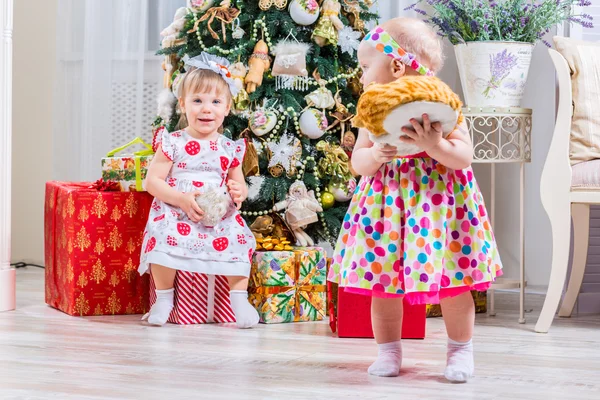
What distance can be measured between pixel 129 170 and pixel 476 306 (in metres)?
1.14

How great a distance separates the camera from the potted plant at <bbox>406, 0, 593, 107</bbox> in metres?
2.54

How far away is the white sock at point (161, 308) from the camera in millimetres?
2385

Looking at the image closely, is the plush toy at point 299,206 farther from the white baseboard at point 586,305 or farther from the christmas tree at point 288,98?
the white baseboard at point 586,305

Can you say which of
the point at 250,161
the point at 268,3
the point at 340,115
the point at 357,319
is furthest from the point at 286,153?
the point at 357,319

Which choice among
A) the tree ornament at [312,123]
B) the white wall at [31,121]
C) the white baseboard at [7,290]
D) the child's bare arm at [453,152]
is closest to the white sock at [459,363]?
the child's bare arm at [453,152]

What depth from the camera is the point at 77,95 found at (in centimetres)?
343

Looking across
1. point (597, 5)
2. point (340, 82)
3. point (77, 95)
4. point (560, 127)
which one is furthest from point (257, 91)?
point (597, 5)

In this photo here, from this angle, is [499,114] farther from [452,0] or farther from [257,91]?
[257,91]

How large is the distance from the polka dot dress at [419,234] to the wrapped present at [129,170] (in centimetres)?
107

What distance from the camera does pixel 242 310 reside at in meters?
2.38

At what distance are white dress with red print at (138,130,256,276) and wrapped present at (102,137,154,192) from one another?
15cm

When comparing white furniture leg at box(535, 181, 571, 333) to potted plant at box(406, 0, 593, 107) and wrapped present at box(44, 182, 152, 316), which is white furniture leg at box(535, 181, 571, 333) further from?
wrapped present at box(44, 182, 152, 316)

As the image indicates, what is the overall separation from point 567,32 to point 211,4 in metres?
1.34

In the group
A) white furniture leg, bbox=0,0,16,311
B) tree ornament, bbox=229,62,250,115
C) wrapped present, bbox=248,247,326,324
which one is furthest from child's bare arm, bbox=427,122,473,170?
white furniture leg, bbox=0,0,16,311
